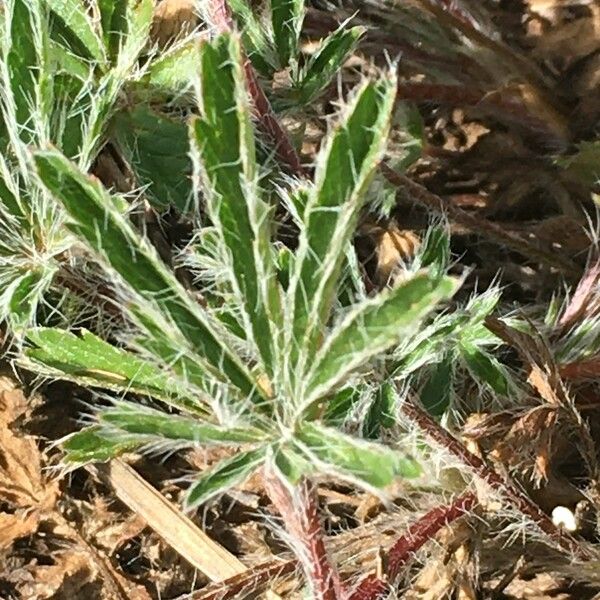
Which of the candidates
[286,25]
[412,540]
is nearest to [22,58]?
[286,25]

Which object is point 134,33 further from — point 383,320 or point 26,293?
point 383,320

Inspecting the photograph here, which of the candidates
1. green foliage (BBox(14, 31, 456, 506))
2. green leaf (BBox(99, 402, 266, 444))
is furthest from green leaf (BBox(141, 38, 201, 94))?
green leaf (BBox(99, 402, 266, 444))

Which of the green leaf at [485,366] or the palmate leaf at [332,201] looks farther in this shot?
the green leaf at [485,366]

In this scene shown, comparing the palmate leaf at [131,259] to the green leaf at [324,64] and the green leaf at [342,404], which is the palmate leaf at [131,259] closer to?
the green leaf at [342,404]

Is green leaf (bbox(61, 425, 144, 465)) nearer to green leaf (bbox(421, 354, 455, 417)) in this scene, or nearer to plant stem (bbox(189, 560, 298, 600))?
plant stem (bbox(189, 560, 298, 600))

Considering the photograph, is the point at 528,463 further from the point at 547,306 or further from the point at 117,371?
the point at 117,371

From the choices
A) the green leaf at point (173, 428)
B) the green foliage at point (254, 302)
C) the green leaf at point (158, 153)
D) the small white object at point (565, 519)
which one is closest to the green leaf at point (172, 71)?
the green leaf at point (158, 153)

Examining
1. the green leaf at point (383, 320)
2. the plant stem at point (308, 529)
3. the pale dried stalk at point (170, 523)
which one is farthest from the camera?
the pale dried stalk at point (170, 523)
